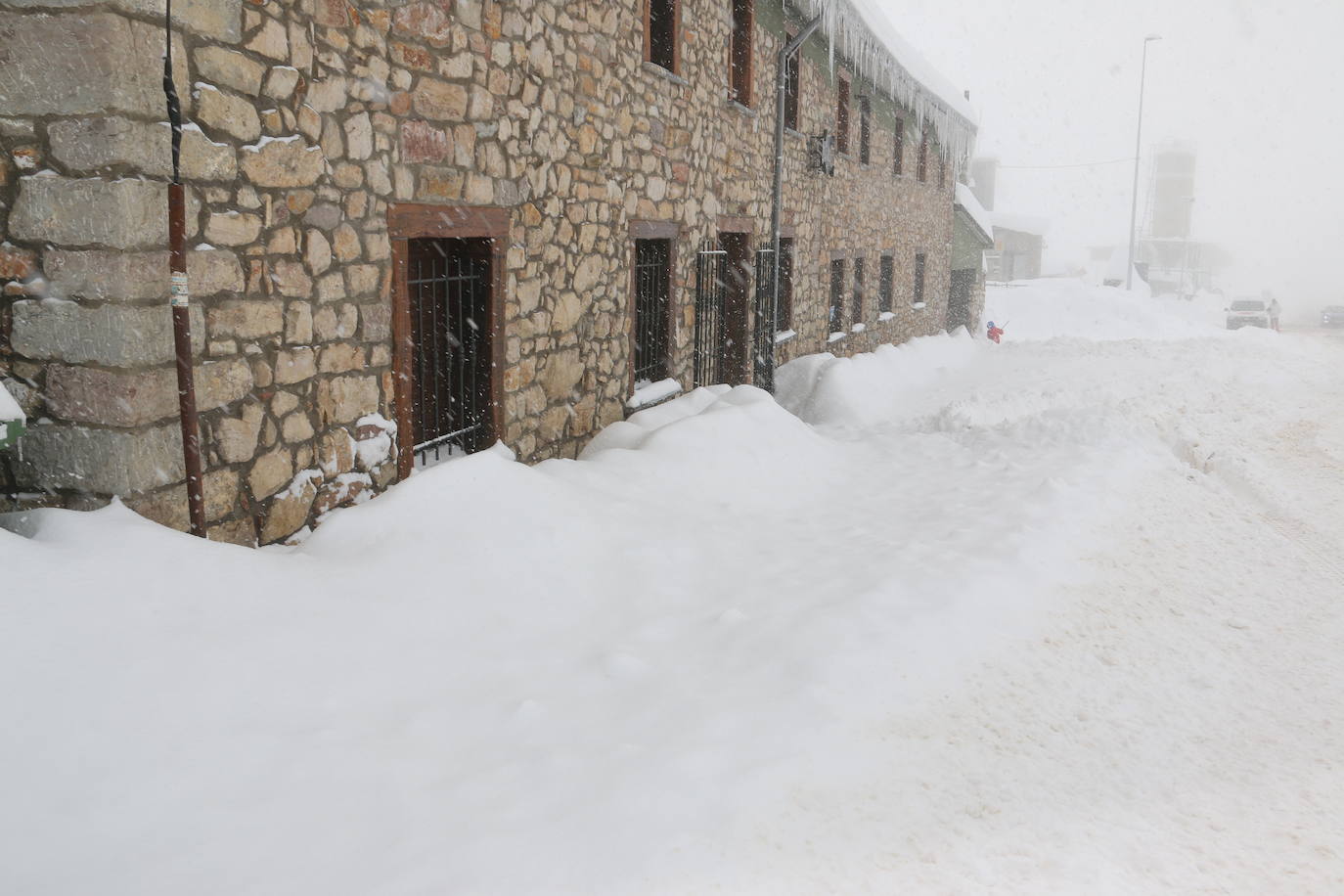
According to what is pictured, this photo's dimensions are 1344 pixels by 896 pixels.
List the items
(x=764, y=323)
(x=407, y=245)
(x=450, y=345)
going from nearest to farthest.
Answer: (x=407, y=245) < (x=450, y=345) < (x=764, y=323)

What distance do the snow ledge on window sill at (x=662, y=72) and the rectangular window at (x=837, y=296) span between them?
19.1 feet

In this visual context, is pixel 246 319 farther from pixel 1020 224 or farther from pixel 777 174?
pixel 1020 224

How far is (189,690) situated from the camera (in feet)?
8.38

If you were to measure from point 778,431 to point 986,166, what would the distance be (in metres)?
39.8

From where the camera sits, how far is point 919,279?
17.8 meters

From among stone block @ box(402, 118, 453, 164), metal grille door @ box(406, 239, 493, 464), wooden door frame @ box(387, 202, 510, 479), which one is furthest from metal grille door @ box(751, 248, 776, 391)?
stone block @ box(402, 118, 453, 164)

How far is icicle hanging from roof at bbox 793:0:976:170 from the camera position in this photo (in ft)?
35.8

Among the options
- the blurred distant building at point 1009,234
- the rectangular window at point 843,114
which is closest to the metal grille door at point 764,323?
the rectangular window at point 843,114

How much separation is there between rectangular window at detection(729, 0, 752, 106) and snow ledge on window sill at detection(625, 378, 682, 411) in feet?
10.2

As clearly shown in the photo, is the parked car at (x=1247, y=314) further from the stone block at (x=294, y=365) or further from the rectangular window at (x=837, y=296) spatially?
the stone block at (x=294, y=365)

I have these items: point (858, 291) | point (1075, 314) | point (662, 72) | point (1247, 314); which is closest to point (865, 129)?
point (858, 291)

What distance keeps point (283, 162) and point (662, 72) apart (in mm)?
4025

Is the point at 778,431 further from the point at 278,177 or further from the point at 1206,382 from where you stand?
the point at 1206,382

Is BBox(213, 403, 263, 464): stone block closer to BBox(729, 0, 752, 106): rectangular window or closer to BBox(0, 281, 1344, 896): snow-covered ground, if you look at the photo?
BBox(0, 281, 1344, 896): snow-covered ground
